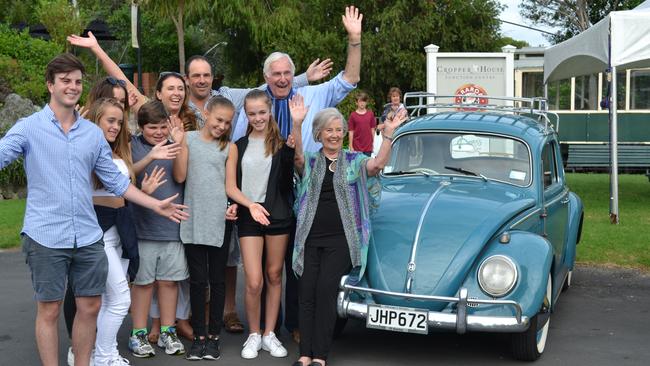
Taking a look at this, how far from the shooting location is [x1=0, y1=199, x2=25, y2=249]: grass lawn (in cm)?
1122

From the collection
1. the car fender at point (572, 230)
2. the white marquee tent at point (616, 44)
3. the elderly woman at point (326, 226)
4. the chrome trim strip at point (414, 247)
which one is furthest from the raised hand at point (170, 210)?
the white marquee tent at point (616, 44)

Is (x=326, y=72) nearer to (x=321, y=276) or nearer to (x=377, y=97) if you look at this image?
(x=321, y=276)

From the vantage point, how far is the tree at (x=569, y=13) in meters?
44.5

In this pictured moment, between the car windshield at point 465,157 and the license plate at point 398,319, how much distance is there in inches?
72.3

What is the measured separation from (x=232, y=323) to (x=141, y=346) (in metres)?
1.00

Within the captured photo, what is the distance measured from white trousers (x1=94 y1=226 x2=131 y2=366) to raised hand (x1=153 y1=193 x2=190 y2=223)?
1.33 feet

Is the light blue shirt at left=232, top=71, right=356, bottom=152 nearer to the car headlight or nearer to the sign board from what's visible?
the car headlight

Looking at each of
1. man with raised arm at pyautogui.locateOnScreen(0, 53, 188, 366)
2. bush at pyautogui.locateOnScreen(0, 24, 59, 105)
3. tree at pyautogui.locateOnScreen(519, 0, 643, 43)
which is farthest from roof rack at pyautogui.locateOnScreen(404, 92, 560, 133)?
tree at pyautogui.locateOnScreen(519, 0, 643, 43)

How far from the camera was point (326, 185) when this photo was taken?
5922 millimetres

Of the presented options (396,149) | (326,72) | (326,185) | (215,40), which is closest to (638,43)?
(396,149)

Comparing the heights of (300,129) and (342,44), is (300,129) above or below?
below

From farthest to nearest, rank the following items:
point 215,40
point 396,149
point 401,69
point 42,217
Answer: point 215,40 → point 401,69 → point 396,149 → point 42,217

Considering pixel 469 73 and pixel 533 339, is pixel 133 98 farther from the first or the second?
pixel 469 73

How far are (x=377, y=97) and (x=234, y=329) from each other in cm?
2478
